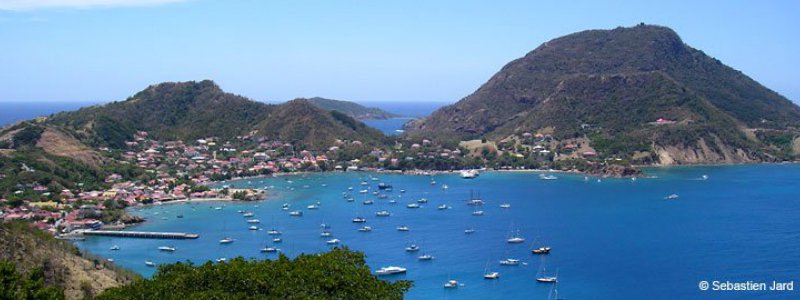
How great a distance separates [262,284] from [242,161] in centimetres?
8693

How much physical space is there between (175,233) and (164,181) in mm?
28864

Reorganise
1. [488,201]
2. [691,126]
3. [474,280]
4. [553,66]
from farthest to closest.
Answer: [553,66], [691,126], [488,201], [474,280]

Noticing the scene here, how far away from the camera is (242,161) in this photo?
116m

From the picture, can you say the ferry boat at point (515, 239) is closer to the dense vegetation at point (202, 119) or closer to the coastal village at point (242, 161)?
the coastal village at point (242, 161)

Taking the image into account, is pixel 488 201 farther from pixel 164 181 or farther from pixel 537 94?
pixel 537 94

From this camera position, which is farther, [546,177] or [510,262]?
[546,177]

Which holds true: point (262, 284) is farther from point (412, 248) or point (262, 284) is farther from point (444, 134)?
point (444, 134)

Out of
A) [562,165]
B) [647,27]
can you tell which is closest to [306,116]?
[562,165]

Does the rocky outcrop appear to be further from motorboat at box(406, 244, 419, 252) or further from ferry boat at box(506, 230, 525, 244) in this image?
motorboat at box(406, 244, 419, 252)

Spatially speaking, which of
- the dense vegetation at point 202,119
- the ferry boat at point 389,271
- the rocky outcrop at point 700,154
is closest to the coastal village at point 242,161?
the dense vegetation at point 202,119

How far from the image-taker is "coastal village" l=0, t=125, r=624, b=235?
84875 millimetres

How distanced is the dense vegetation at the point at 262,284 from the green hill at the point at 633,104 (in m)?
96.0

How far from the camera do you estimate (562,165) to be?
118 m

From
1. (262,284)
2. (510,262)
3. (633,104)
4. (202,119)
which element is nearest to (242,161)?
(202,119)
